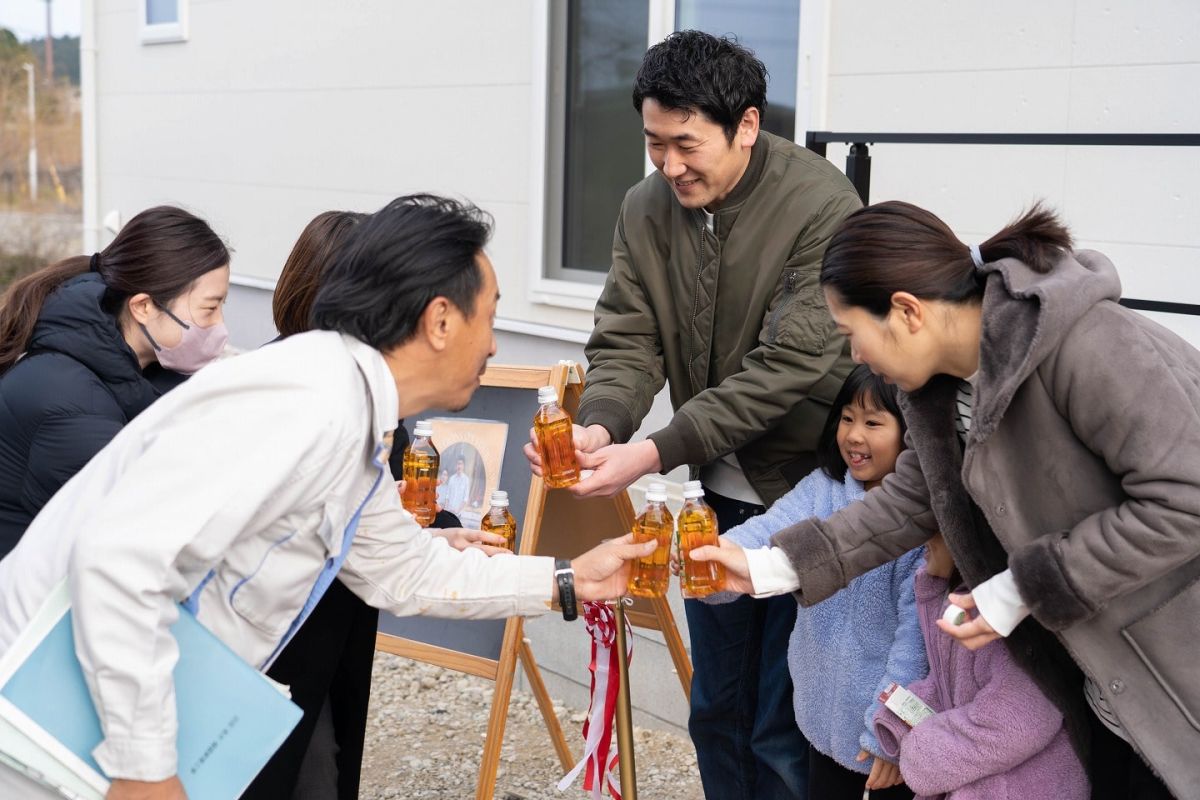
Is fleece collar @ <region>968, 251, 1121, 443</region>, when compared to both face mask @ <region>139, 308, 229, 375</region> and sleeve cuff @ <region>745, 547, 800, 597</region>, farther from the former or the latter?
face mask @ <region>139, 308, 229, 375</region>

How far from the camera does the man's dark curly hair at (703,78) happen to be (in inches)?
114

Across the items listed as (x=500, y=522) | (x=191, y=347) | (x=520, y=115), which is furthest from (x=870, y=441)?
(x=520, y=115)

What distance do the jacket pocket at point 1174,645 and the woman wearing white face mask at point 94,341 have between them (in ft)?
7.16

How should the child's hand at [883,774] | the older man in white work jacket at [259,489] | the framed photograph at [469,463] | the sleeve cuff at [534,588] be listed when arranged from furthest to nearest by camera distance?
the framed photograph at [469,463]
the child's hand at [883,774]
the sleeve cuff at [534,588]
the older man in white work jacket at [259,489]

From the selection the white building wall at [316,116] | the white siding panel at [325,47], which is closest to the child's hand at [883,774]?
the white building wall at [316,116]

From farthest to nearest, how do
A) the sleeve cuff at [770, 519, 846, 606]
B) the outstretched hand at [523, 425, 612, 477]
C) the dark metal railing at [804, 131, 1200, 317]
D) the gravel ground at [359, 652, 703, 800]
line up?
1. the gravel ground at [359, 652, 703, 800]
2. the dark metal railing at [804, 131, 1200, 317]
3. the outstretched hand at [523, 425, 612, 477]
4. the sleeve cuff at [770, 519, 846, 606]

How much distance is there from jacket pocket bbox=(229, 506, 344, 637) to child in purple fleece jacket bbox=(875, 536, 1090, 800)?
1274mm

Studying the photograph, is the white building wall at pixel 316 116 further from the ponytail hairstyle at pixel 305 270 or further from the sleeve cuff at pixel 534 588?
the sleeve cuff at pixel 534 588

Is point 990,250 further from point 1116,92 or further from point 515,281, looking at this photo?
point 515,281

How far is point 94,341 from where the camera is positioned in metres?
2.97

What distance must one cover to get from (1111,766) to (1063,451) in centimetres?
67

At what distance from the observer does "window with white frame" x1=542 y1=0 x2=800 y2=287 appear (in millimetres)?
5113

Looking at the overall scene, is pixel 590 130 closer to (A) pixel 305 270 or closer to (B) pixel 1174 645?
(A) pixel 305 270

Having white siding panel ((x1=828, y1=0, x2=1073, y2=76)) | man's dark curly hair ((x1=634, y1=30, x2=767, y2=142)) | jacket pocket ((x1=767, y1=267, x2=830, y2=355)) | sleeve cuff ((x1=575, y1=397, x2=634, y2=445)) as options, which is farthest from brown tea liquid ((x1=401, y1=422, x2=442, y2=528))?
white siding panel ((x1=828, y1=0, x2=1073, y2=76))
